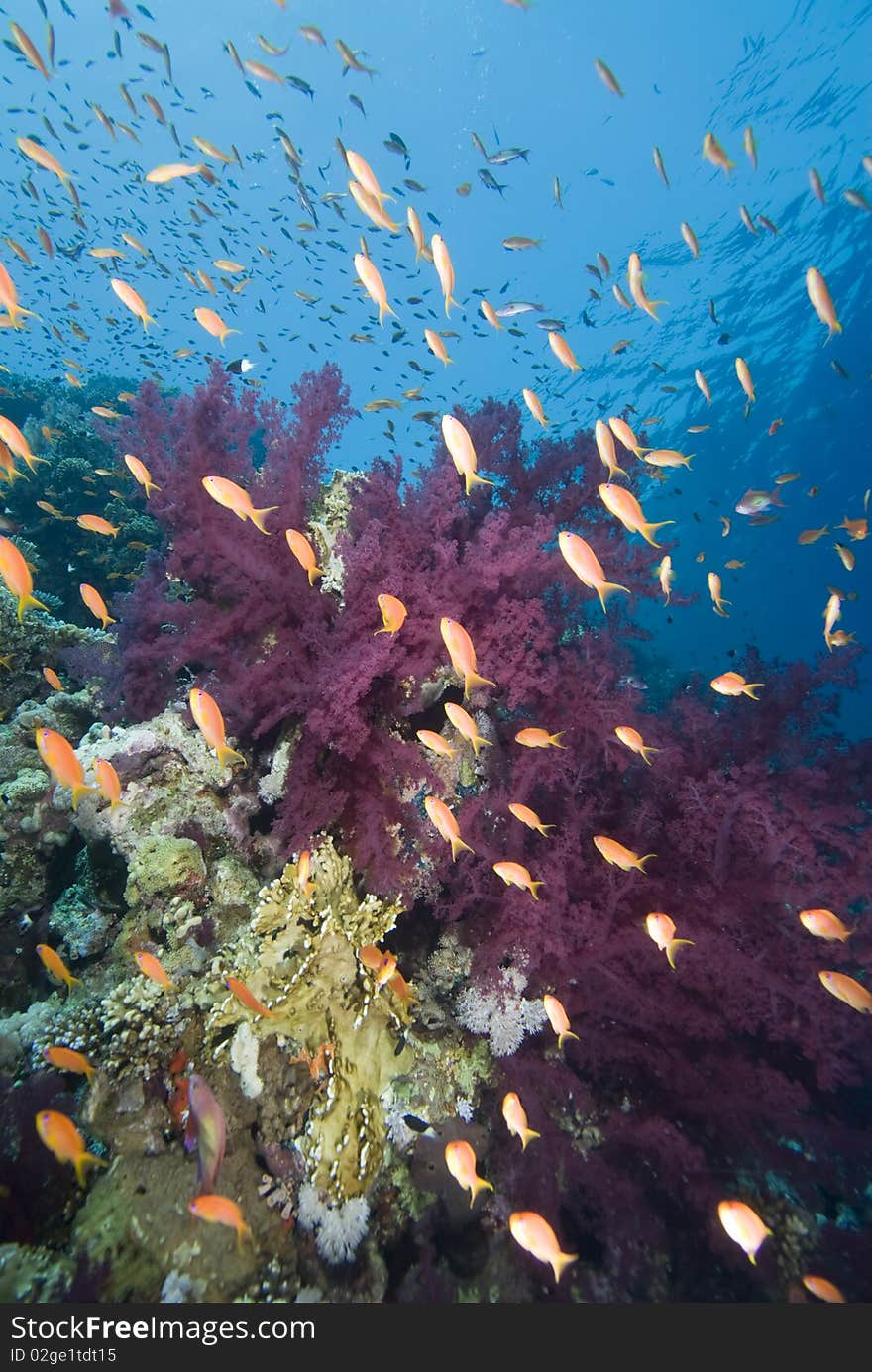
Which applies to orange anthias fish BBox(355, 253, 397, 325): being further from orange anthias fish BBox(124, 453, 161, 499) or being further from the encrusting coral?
the encrusting coral

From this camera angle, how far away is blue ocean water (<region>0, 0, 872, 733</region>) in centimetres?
1880

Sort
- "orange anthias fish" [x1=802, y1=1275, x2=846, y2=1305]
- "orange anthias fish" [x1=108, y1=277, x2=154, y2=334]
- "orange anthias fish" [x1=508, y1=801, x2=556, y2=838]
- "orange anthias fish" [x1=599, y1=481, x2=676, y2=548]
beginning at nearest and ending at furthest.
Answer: "orange anthias fish" [x1=802, y1=1275, x2=846, y2=1305] → "orange anthias fish" [x1=599, y1=481, x2=676, y2=548] → "orange anthias fish" [x1=508, y1=801, x2=556, y2=838] → "orange anthias fish" [x1=108, y1=277, x2=154, y2=334]

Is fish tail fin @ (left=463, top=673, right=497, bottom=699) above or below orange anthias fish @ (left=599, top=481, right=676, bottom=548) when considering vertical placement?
below

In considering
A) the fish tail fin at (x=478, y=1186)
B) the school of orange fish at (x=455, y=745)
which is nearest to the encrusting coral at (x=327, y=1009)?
the school of orange fish at (x=455, y=745)

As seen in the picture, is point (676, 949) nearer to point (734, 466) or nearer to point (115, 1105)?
point (115, 1105)

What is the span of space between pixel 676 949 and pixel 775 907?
83 cm

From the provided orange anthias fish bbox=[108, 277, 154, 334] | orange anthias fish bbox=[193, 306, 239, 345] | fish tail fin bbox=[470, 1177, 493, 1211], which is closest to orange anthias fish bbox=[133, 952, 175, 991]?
fish tail fin bbox=[470, 1177, 493, 1211]

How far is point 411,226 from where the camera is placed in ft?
19.6

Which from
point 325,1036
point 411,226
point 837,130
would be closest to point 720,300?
point 837,130

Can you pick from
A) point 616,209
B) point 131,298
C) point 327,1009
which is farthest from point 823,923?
point 616,209

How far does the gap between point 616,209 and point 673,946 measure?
41261 millimetres

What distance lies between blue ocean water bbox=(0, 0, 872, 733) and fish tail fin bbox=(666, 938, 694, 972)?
1019 cm

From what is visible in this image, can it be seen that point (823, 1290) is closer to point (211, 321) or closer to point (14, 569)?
point (14, 569)

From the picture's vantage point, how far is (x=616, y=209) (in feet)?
105
